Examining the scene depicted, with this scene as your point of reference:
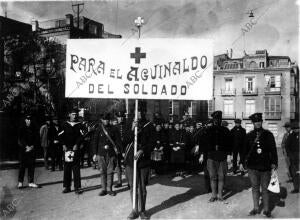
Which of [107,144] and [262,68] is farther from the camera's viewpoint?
[262,68]

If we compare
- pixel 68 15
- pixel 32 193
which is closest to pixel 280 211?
pixel 32 193

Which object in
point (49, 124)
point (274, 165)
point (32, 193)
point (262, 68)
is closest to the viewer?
point (274, 165)

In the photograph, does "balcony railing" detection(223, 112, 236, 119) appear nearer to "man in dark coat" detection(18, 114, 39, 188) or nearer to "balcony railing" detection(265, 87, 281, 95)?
"balcony railing" detection(265, 87, 281, 95)

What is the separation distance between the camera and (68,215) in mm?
6727

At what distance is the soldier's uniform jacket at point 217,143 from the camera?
786 centimetres

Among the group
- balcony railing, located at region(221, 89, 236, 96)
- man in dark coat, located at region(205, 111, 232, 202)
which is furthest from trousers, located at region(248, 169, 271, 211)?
balcony railing, located at region(221, 89, 236, 96)

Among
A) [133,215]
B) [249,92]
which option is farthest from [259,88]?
[133,215]

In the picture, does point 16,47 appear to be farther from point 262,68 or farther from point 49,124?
point 262,68

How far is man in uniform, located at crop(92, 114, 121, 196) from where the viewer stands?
8469 millimetres

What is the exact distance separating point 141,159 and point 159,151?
174 inches

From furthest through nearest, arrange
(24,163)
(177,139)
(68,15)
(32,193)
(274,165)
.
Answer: (68,15)
(177,139)
(24,163)
(32,193)
(274,165)

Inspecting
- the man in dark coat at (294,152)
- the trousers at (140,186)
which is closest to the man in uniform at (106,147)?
the trousers at (140,186)

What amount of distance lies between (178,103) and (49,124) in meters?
38.3

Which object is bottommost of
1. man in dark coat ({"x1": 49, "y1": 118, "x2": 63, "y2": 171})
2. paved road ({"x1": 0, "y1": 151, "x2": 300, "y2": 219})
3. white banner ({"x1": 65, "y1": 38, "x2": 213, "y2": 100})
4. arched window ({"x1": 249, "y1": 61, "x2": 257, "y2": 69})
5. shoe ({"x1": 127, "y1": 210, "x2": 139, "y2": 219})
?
paved road ({"x1": 0, "y1": 151, "x2": 300, "y2": 219})
